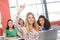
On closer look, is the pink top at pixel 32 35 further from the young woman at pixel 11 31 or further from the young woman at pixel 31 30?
the young woman at pixel 11 31

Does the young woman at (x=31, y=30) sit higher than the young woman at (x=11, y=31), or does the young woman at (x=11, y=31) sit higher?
the young woman at (x=31, y=30)

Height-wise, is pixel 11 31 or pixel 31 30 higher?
pixel 31 30

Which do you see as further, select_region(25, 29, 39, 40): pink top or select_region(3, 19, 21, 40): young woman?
select_region(3, 19, 21, 40): young woman

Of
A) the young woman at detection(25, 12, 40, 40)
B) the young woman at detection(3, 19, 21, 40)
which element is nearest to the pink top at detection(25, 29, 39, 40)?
the young woman at detection(25, 12, 40, 40)

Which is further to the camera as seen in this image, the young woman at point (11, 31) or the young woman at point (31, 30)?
the young woman at point (11, 31)

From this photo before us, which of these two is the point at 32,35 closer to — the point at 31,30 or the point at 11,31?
the point at 31,30

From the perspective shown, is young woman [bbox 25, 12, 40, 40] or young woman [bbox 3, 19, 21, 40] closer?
young woman [bbox 25, 12, 40, 40]

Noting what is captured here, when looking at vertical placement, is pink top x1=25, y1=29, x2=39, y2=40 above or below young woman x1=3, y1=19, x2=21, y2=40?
above

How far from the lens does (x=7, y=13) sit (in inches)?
153

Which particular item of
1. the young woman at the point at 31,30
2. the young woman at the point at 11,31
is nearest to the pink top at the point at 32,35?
the young woman at the point at 31,30

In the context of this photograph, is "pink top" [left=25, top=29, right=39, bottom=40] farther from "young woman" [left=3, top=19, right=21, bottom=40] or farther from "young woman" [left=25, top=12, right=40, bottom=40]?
"young woman" [left=3, top=19, right=21, bottom=40]

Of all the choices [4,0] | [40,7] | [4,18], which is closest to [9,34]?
[4,18]

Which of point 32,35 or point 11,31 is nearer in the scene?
point 32,35

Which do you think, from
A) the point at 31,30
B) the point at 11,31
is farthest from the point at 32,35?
the point at 11,31
